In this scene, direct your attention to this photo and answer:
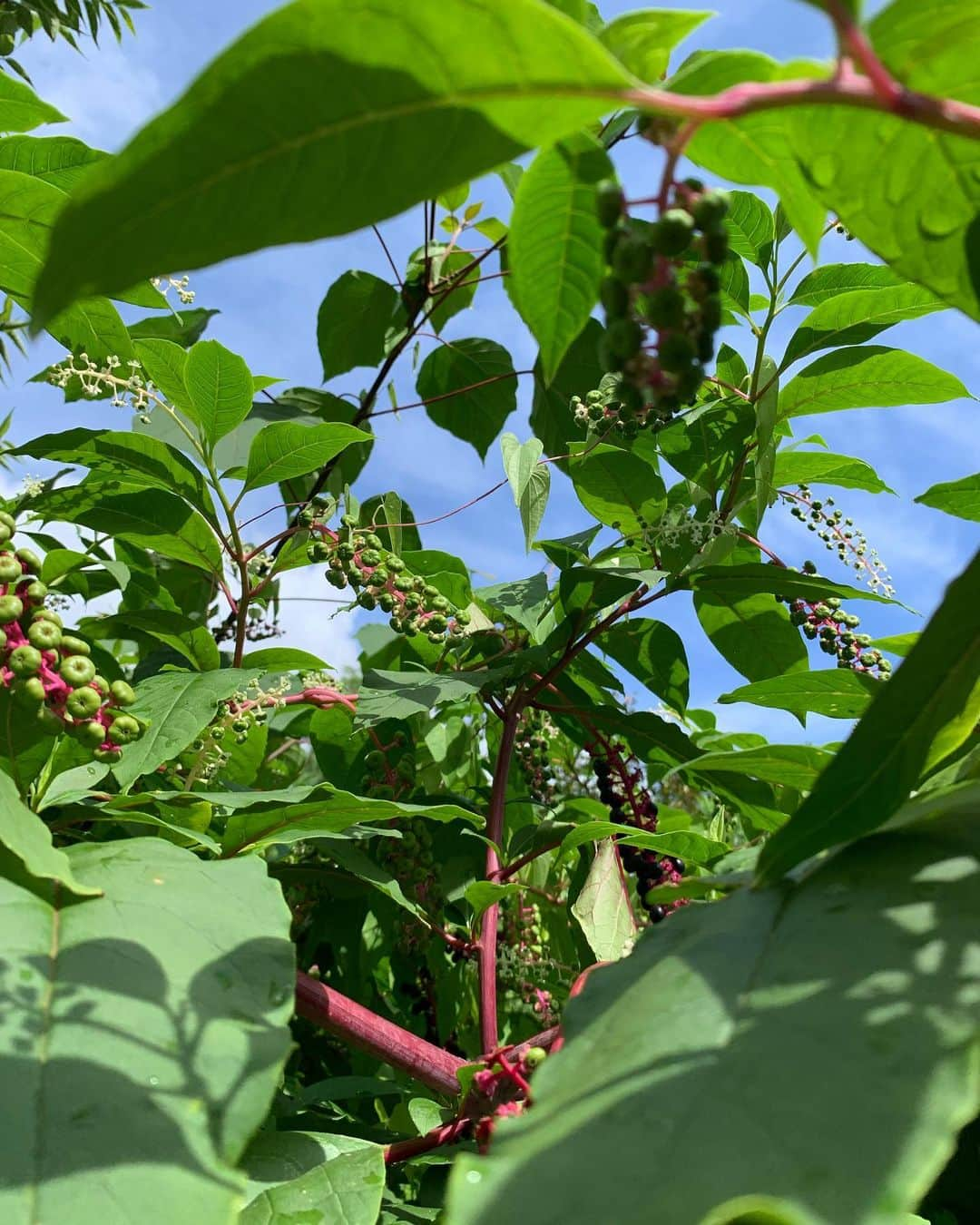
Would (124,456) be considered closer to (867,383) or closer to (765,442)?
(765,442)

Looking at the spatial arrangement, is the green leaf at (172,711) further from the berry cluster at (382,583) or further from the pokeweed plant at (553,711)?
the berry cluster at (382,583)

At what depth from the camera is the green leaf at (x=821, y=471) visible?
1.74 meters

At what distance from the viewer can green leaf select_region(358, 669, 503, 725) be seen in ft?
4.85

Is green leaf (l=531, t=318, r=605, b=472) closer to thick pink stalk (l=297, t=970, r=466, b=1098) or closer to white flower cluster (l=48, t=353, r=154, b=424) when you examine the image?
white flower cluster (l=48, t=353, r=154, b=424)

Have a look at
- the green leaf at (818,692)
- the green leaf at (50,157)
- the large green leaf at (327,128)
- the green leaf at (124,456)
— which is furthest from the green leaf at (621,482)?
the large green leaf at (327,128)

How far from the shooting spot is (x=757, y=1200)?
17.8 inches

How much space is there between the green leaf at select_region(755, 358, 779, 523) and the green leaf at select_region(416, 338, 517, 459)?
1.08 m

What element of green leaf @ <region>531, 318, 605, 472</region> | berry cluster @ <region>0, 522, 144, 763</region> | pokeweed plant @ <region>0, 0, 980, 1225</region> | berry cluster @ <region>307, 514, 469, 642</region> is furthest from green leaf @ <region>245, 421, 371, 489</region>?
berry cluster @ <region>0, 522, 144, 763</region>

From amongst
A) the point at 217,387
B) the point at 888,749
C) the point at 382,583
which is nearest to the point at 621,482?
the point at 382,583

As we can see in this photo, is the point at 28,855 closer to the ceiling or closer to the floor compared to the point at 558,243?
closer to the floor

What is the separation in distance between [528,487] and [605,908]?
0.72 meters

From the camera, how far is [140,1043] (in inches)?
27.5

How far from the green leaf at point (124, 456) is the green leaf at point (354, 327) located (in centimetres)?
85

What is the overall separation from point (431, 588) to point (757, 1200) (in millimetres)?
1285
